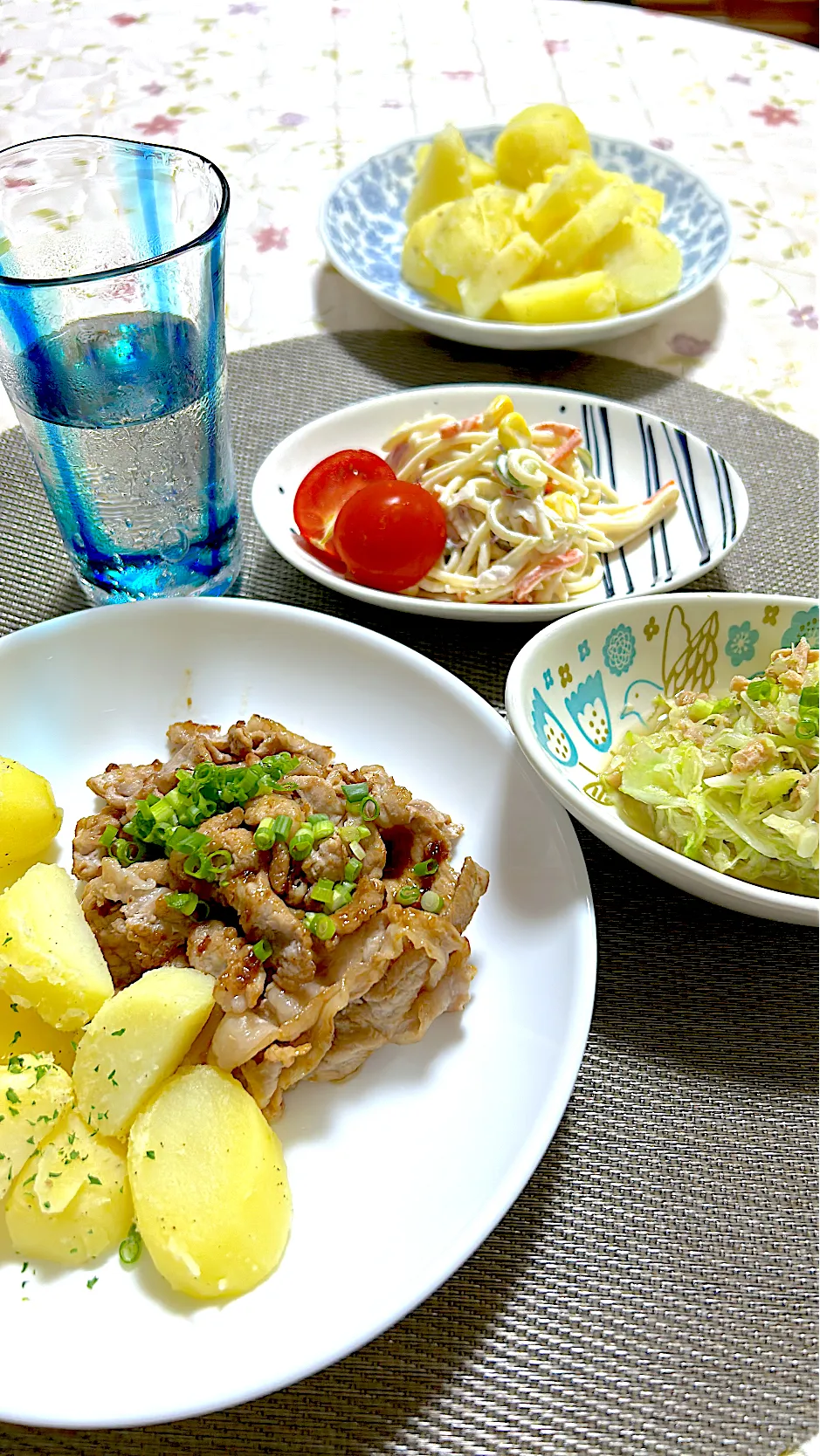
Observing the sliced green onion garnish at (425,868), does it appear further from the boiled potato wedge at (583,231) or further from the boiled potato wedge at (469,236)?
the boiled potato wedge at (583,231)

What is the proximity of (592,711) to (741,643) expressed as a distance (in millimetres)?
376

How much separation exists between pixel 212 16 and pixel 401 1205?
518 cm

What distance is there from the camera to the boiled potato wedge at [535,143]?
135 inches

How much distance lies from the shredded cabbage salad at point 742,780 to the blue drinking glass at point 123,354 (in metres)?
1.13

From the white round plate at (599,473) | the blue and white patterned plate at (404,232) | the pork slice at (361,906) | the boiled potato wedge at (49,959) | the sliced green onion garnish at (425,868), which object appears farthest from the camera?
the blue and white patterned plate at (404,232)

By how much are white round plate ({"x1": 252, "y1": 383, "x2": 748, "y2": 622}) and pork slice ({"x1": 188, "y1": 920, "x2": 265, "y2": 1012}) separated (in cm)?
95

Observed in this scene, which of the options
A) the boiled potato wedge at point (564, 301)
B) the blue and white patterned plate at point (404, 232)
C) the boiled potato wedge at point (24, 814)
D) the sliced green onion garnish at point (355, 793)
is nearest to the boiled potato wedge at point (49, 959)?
the boiled potato wedge at point (24, 814)

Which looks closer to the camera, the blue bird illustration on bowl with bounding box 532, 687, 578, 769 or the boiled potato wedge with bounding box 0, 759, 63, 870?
the boiled potato wedge with bounding box 0, 759, 63, 870

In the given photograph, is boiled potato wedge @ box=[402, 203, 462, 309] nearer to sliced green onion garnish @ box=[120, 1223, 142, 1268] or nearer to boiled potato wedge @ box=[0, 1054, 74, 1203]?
boiled potato wedge @ box=[0, 1054, 74, 1203]

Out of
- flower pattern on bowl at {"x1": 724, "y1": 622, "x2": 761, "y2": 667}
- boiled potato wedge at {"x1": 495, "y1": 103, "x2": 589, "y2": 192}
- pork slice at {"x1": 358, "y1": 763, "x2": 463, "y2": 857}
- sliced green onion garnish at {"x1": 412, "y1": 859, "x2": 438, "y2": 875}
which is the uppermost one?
boiled potato wedge at {"x1": 495, "y1": 103, "x2": 589, "y2": 192}

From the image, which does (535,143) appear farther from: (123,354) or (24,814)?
(24,814)

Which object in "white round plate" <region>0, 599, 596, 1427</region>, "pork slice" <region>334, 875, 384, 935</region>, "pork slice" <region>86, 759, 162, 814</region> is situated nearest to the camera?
"white round plate" <region>0, 599, 596, 1427</region>

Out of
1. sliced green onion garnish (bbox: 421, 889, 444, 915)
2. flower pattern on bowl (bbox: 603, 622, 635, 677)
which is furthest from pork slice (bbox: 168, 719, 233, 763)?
flower pattern on bowl (bbox: 603, 622, 635, 677)

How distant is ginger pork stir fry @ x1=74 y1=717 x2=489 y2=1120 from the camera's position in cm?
158
